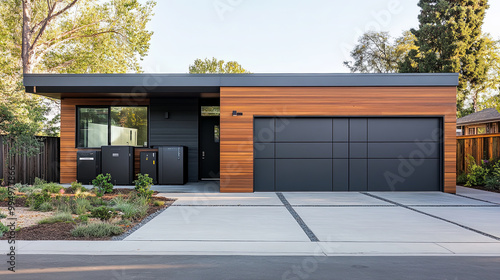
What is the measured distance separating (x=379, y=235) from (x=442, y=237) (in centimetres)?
94

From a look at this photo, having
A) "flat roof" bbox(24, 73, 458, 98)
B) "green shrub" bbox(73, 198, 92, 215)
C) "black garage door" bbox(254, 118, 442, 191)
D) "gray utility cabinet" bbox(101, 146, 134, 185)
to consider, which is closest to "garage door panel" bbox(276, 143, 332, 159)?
"black garage door" bbox(254, 118, 442, 191)

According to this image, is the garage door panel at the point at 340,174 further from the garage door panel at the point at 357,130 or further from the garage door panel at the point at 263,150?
the garage door panel at the point at 263,150

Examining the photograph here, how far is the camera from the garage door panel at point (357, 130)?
42.0 ft

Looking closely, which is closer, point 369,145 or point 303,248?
point 303,248

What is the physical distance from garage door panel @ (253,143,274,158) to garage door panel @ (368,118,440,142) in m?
3.09

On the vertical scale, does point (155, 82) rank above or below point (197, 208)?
above

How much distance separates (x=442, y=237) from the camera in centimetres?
638

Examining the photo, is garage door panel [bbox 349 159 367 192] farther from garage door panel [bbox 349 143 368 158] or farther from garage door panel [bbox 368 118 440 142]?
garage door panel [bbox 368 118 440 142]

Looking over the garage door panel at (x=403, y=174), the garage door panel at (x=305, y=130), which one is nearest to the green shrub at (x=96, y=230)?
the garage door panel at (x=305, y=130)

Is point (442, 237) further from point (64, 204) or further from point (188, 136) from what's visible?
point (188, 136)

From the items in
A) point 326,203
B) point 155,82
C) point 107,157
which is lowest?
point 326,203

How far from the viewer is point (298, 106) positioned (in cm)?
1248

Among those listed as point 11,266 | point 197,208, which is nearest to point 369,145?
point 197,208

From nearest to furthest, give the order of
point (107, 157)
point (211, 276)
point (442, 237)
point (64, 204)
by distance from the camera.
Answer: point (211, 276) → point (442, 237) → point (64, 204) → point (107, 157)
